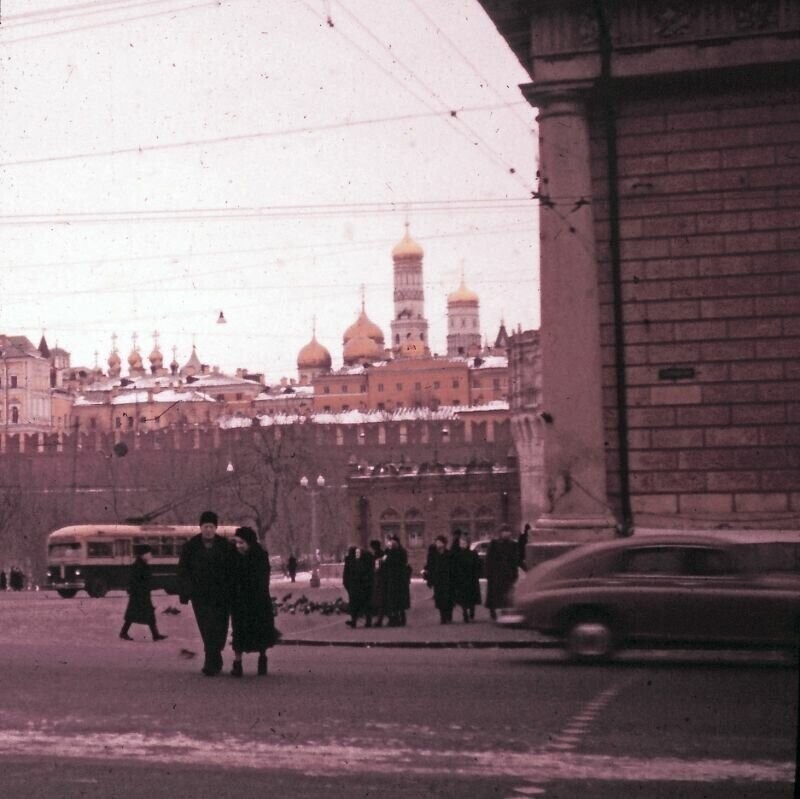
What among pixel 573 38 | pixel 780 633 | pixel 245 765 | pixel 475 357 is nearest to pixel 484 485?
pixel 573 38

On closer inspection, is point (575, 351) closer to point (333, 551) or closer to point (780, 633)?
point (780, 633)

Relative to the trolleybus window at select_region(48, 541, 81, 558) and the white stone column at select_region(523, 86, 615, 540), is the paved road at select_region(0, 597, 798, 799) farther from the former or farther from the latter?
the trolleybus window at select_region(48, 541, 81, 558)

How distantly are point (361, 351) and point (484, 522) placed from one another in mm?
104694

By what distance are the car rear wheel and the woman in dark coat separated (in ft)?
10.2

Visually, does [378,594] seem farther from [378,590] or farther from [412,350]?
[412,350]

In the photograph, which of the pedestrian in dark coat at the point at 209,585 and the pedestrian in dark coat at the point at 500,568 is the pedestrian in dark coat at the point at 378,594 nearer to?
the pedestrian in dark coat at the point at 500,568

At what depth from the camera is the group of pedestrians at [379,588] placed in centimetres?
2636

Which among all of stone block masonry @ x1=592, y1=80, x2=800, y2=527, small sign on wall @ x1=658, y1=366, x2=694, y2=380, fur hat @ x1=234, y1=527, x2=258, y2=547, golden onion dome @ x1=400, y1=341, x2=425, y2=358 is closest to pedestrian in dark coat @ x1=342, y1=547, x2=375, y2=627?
stone block masonry @ x1=592, y1=80, x2=800, y2=527

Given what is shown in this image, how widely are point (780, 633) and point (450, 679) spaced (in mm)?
3588

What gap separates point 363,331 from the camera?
194m

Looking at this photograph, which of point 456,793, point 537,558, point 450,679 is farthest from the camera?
point 537,558

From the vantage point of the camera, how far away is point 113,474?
104m

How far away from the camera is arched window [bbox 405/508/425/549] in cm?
8581

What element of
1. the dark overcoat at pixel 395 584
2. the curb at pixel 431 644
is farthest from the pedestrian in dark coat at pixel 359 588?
the curb at pixel 431 644
